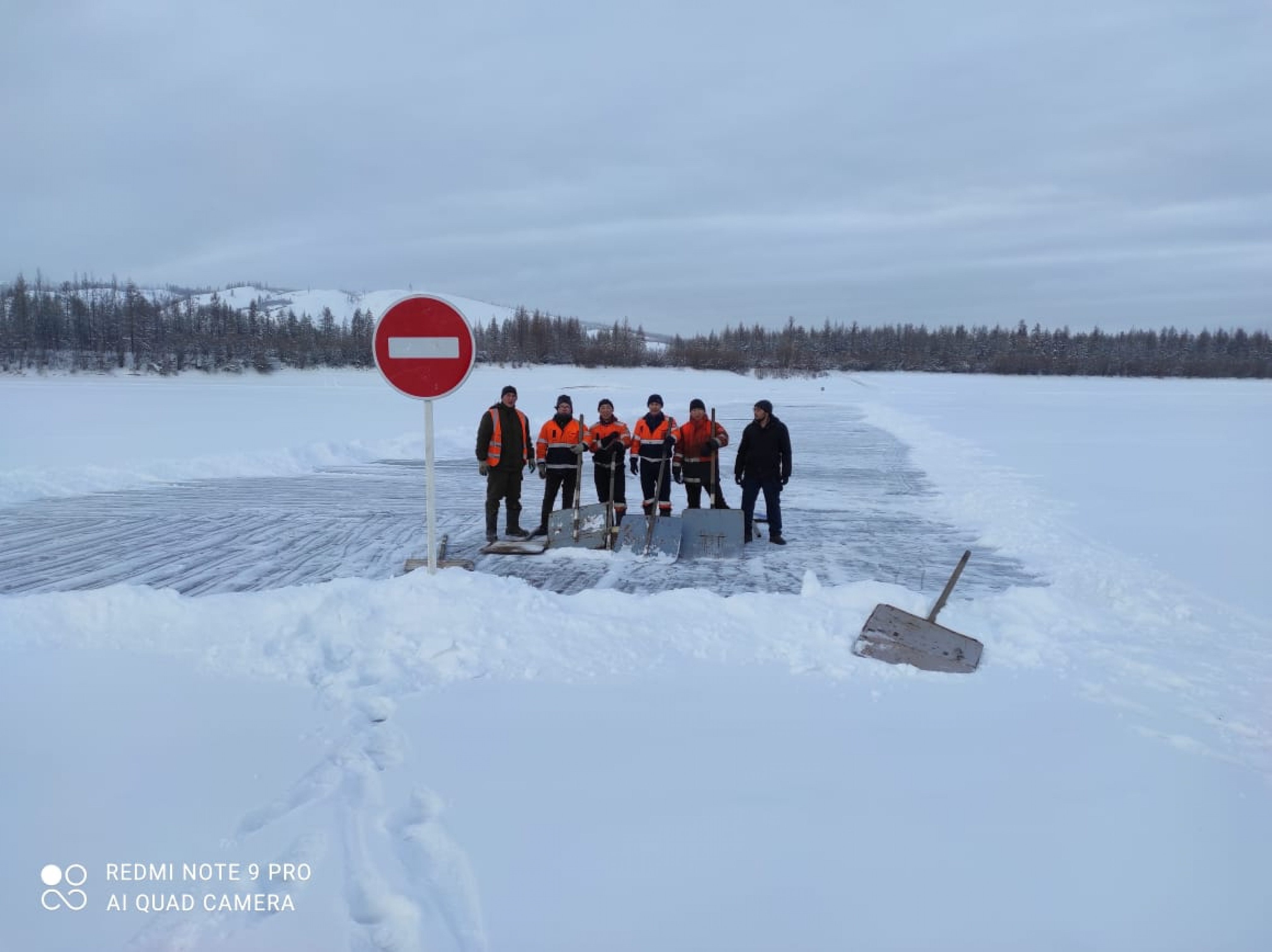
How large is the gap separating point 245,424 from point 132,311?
295 feet

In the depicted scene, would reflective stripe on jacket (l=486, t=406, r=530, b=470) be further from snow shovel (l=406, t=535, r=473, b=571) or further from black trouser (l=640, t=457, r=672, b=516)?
black trouser (l=640, t=457, r=672, b=516)

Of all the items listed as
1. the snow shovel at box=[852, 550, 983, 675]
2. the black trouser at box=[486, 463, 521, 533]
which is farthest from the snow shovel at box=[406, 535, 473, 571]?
the snow shovel at box=[852, 550, 983, 675]

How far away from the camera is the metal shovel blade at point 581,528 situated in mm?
8250

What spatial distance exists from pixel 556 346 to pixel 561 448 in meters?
94.0

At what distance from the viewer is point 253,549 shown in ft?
26.5

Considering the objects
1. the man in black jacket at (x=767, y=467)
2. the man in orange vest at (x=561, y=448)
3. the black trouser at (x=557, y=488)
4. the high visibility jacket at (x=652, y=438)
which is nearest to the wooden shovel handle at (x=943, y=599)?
the man in black jacket at (x=767, y=467)

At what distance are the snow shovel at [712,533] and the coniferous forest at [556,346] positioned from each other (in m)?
74.4

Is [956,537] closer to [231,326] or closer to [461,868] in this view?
[461,868]

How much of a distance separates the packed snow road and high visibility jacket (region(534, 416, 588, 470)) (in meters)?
1.17

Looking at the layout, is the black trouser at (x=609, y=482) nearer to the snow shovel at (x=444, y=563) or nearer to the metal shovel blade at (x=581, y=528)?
the metal shovel blade at (x=581, y=528)

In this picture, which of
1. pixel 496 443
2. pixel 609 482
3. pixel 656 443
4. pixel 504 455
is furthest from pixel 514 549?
pixel 656 443

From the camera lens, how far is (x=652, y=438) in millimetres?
9219

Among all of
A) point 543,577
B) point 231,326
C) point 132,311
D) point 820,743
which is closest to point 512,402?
point 543,577

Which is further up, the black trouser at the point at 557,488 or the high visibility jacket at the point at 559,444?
the high visibility jacket at the point at 559,444
